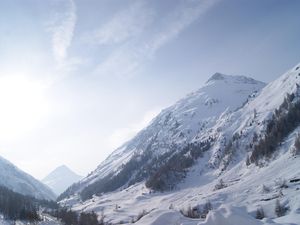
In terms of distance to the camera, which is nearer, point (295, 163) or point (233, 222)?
point (233, 222)

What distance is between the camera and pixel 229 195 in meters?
179

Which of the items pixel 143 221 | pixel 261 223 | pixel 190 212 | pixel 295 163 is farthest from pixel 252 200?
pixel 261 223

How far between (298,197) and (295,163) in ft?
197

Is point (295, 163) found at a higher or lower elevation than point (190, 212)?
higher

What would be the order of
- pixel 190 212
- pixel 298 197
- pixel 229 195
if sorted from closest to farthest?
pixel 298 197 → pixel 190 212 → pixel 229 195

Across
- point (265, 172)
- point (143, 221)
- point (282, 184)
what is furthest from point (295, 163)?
point (143, 221)

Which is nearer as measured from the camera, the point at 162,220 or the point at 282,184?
the point at 162,220

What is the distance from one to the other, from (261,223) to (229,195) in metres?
137

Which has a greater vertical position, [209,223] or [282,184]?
[282,184]

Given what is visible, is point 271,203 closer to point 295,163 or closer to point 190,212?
point 190,212

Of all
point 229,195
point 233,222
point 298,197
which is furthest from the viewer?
point 229,195

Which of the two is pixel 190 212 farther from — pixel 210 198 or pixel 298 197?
pixel 298 197

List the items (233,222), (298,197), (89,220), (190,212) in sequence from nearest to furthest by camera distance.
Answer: (233,222)
(298,197)
(190,212)
(89,220)

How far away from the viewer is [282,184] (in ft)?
510
